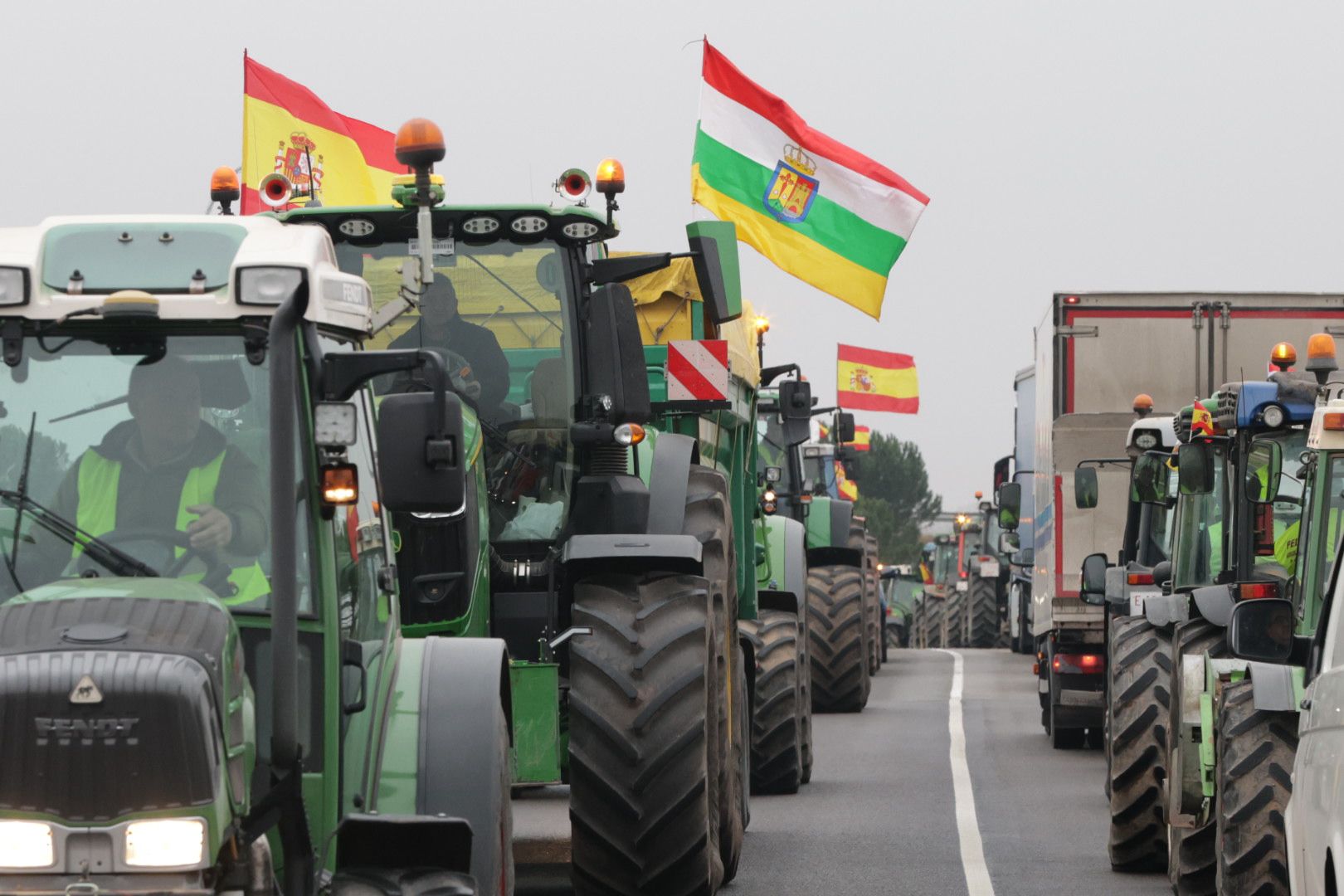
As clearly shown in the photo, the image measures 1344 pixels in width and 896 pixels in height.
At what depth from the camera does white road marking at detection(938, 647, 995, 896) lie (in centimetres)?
1146

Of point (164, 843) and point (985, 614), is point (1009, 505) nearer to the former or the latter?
point (164, 843)

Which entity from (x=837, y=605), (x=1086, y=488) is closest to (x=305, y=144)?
(x=1086, y=488)

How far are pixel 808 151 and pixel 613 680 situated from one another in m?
11.1

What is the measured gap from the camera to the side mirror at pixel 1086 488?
55.1ft

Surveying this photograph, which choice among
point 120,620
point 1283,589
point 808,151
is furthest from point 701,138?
point 120,620

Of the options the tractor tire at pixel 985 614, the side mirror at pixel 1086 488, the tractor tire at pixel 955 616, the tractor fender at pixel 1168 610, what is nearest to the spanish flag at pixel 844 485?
the tractor tire at pixel 985 614

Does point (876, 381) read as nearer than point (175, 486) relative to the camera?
No

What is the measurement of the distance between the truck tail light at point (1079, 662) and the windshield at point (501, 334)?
31.3 ft

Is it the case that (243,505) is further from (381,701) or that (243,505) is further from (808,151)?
(808,151)

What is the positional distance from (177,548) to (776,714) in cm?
987

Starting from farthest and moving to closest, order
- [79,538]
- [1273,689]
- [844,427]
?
[844,427] < [1273,689] < [79,538]

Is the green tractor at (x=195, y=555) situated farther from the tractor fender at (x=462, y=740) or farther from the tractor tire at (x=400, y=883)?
the tractor fender at (x=462, y=740)

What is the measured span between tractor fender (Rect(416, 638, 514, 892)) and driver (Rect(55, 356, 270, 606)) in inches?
39.7

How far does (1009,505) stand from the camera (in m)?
23.6
